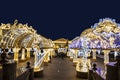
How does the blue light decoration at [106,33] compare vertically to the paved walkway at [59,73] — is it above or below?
above

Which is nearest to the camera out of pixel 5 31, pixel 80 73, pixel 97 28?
pixel 80 73

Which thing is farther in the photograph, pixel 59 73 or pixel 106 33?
pixel 59 73

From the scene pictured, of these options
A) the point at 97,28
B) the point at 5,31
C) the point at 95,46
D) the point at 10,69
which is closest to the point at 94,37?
the point at 95,46

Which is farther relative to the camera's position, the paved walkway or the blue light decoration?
the blue light decoration

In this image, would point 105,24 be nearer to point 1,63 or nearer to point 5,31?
point 5,31

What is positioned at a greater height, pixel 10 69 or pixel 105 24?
pixel 105 24

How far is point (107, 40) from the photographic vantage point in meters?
18.5

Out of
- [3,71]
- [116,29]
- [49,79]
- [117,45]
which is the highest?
[116,29]

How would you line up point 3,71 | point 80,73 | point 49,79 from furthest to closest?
point 80,73 → point 49,79 → point 3,71

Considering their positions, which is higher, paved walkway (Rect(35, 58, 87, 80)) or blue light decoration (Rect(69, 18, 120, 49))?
blue light decoration (Rect(69, 18, 120, 49))

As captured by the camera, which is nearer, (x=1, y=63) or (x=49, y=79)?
(x=1, y=63)

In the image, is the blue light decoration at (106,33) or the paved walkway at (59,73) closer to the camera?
the paved walkway at (59,73)

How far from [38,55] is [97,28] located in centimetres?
552

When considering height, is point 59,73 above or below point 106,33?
below
